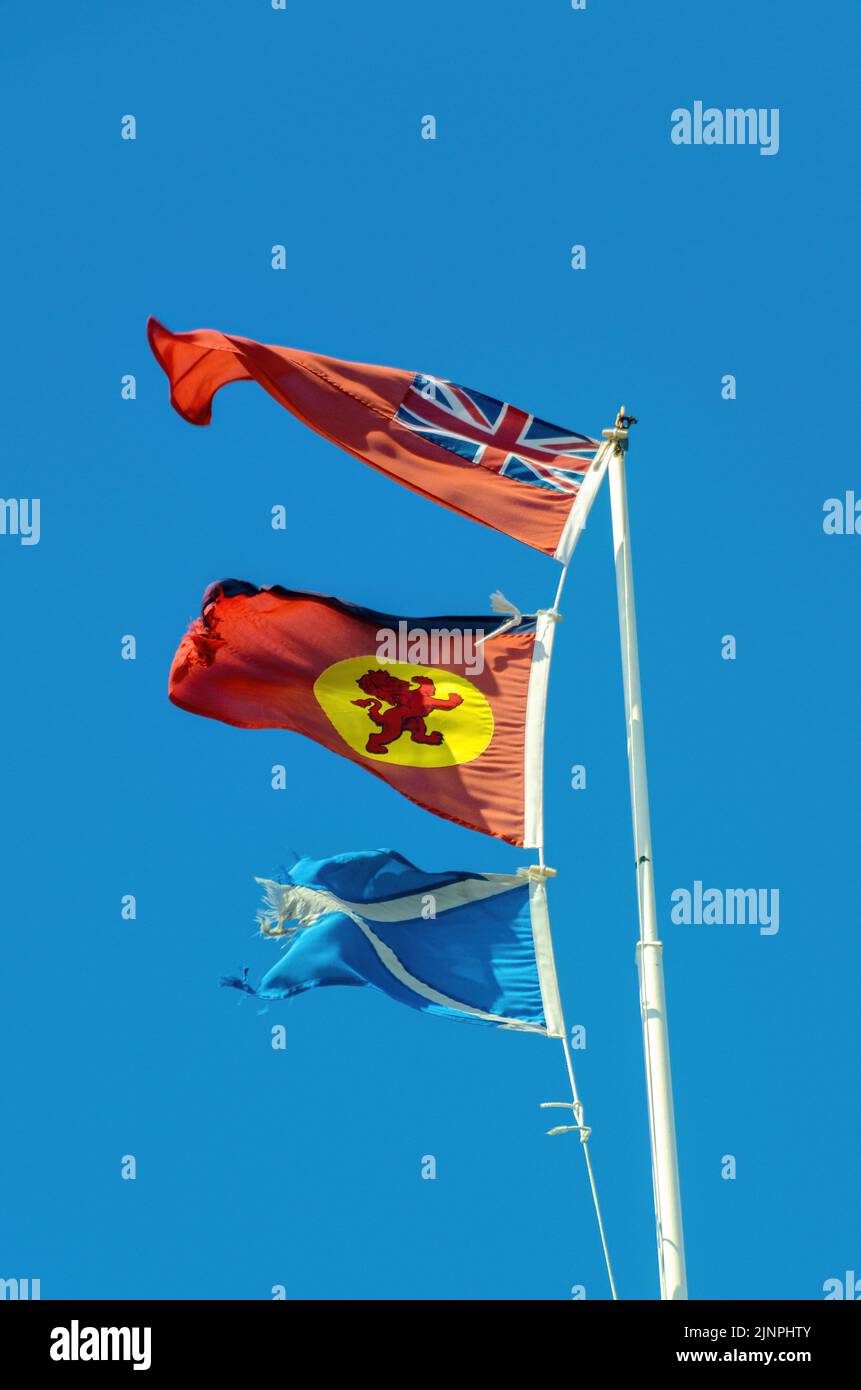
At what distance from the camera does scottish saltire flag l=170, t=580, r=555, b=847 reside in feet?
76.6

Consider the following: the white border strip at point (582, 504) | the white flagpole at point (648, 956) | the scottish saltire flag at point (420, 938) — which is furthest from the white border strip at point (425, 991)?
the white border strip at point (582, 504)

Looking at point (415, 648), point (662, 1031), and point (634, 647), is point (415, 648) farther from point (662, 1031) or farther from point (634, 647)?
point (662, 1031)

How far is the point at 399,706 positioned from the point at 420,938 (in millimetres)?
2568

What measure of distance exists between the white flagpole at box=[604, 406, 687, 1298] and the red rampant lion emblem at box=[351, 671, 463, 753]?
218 cm

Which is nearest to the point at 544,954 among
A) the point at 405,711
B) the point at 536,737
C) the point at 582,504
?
the point at 536,737

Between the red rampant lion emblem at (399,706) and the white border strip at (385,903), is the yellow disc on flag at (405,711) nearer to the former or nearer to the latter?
the red rampant lion emblem at (399,706)

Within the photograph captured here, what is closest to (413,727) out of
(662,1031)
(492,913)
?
(492,913)

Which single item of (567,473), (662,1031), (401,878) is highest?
(567,473)

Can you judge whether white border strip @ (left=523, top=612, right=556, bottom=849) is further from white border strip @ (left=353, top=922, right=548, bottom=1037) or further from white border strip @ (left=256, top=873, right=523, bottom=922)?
white border strip @ (left=353, top=922, right=548, bottom=1037)

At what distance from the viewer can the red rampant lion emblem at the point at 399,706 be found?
2389 cm

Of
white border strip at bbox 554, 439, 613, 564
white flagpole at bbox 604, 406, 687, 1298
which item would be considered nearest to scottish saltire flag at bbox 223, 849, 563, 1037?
white flagpole at bbox 604, 406, 687, 1298

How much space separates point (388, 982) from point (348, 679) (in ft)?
11.2

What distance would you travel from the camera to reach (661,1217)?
67.2 feet

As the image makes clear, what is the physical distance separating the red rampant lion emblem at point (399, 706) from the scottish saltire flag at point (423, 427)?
1892 mm
